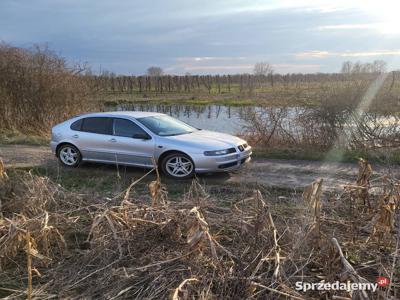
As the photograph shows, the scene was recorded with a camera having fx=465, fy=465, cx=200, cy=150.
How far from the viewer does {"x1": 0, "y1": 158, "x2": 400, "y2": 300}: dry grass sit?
4387 mm

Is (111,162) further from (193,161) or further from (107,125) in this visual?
(193,161)

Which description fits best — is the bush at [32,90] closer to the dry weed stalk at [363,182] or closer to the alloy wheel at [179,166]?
the alloy wheel at [179,166]

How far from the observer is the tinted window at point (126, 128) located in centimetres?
1048

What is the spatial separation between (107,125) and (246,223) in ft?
21.3

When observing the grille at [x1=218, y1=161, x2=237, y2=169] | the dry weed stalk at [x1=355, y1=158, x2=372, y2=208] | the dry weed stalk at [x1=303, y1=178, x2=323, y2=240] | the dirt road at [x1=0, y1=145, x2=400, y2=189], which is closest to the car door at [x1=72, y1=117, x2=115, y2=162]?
the dirt road at [x1=0, y1=145, x2=400, y2=189]

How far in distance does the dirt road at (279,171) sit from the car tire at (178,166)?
1.45 feet

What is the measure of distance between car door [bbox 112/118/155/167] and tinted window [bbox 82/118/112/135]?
0.63 ft

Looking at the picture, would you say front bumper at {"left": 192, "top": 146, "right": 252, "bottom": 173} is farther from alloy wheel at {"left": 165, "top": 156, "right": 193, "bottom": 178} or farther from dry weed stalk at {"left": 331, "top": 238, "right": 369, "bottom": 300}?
dry weed stalk at {"left": 331, "top": 238, "right": 369, "bottom": 300}

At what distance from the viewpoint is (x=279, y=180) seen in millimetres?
10156

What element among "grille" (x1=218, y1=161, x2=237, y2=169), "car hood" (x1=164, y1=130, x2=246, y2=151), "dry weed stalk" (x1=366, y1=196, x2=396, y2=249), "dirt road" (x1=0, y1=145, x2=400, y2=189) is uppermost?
"car hood" (x1=164, y1=130, x2=246, y2=151)

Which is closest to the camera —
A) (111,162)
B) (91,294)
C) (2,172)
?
(91,294)

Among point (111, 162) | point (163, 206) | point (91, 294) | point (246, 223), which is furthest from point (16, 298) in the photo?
point (111, 162)

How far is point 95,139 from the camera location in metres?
10.9

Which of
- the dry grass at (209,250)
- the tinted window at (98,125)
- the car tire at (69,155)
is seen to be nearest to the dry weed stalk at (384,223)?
the dry grass at (209,250)
